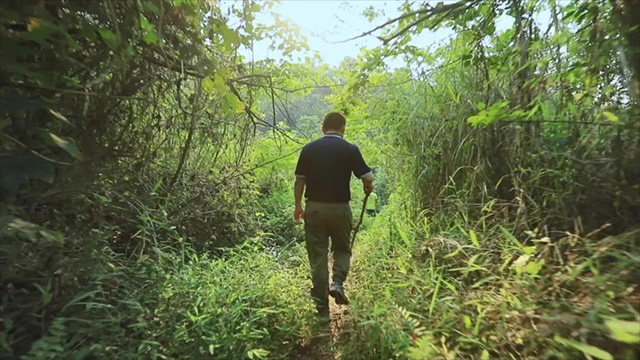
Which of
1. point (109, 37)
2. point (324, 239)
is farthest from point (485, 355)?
point (109, 37)

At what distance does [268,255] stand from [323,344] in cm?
144

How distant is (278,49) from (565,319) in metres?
2.80

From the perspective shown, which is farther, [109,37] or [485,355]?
[485,355]

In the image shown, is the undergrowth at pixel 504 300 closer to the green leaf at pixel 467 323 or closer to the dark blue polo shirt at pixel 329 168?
the green leaf at pixel 467 323

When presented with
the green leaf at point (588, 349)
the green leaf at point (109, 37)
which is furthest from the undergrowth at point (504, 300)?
the green leaf at point (109, 37)

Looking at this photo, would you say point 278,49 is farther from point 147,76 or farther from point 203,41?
point 147,76

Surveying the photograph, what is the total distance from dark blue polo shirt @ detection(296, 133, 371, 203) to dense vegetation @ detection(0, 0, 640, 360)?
72cm

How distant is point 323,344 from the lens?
2693 mm

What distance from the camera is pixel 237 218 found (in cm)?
438

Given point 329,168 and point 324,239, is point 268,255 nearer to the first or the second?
point 324,239

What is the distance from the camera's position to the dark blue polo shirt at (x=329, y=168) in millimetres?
3156

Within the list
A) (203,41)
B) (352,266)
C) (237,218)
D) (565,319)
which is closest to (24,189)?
(203,41)

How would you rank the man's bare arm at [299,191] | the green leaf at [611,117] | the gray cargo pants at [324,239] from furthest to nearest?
the man's bare arm at [299,191], the gray cargo pants at [324,239], the green leaf at [611,117]

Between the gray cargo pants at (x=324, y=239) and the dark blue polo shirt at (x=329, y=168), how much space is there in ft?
0.29
